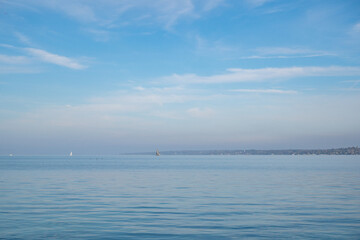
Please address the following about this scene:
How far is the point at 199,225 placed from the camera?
85.6ft

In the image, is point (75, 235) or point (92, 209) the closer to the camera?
point (75, 235)

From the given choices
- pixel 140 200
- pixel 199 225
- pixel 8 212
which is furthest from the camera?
pixel 140 200

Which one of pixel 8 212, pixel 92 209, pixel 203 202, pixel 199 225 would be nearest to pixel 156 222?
pixel 199 225

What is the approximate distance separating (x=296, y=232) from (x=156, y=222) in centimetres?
969


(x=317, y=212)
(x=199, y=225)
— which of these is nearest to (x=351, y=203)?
(x=317, y=212)

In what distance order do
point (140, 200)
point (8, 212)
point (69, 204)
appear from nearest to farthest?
point (8, 212) → point (69, 204) → point (140, 200)

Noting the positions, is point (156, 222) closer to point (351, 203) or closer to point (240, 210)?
point (240, 210)

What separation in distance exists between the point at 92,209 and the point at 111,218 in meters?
5.05

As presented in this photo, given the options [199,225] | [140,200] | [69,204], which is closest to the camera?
[199,225]

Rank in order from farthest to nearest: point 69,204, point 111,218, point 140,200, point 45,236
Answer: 1. point 140,200
2. point 69,204
3. point 111,218
4. point 45,236

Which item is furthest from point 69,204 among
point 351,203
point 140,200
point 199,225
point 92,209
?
point 351,203

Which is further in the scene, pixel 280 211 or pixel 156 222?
pixel 280 211

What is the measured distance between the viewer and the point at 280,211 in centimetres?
3181

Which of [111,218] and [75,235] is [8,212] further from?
[75,235]
